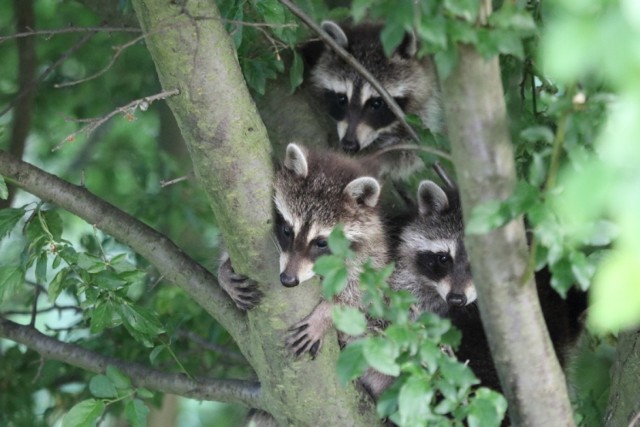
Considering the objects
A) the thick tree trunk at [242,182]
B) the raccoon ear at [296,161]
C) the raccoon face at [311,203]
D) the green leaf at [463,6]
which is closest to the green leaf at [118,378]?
the thick tree trunk at [242,182]

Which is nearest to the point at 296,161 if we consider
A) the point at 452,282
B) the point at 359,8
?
the point at 452,282

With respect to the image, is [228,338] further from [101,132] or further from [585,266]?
[585,266]

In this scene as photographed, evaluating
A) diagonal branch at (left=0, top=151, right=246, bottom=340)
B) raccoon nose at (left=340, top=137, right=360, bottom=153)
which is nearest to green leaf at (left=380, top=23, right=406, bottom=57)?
diagonal branch at (left=0, top=151, right=246, bottom=340)

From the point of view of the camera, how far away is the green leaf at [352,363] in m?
2.01

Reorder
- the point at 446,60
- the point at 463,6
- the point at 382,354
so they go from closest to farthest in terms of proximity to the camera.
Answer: the point at 463,6
the point at 446,60
the point at 382,354

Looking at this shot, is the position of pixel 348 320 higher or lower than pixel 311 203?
higher

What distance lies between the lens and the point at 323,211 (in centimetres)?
324

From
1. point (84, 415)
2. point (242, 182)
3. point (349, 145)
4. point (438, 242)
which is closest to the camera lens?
point (242, 182)

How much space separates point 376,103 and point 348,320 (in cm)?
228

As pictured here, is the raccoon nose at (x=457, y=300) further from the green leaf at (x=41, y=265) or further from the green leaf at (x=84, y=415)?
the green leaf at (x=41, y=265)

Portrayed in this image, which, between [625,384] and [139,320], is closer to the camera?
[139,320]

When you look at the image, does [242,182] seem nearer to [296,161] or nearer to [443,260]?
[296,161]

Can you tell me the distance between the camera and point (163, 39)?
2451 mm

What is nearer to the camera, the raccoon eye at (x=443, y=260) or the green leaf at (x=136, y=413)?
the green leaf at (x=136, y=413)
